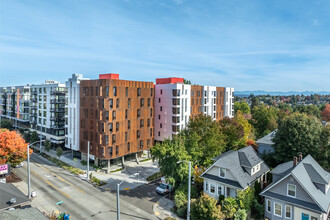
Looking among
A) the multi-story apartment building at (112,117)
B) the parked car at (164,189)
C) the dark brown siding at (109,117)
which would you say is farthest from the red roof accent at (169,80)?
the parked car at (164,189)

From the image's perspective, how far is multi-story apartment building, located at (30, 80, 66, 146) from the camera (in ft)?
215

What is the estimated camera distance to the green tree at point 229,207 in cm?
2823

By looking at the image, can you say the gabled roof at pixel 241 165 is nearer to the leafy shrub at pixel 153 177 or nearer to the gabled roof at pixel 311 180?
the gabled roof at pixel 311 180

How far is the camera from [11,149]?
42188 millimetres

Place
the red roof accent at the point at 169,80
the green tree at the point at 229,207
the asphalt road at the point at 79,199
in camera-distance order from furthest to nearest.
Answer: the red roof accent at the point at 169,80 < the asphalt road at the point at 79,199 < the green tree at the point at 229,207

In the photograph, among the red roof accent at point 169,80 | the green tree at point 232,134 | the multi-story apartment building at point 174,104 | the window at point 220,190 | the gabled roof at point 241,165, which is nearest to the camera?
the gabled roof at point 241,165

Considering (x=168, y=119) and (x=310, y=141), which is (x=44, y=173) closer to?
(x=168, y=119)

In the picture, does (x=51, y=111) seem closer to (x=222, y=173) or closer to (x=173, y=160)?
(x=173, y=160)

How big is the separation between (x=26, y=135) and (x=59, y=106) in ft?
57.3

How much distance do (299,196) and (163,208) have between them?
18.6 m

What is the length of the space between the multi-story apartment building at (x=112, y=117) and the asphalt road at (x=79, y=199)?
8.79 metres

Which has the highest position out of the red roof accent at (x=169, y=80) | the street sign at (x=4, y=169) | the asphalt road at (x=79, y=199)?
the red roof accent at (x=169, y=80)

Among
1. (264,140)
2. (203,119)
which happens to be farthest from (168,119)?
(264,140)

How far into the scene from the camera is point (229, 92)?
88312 millimetres
